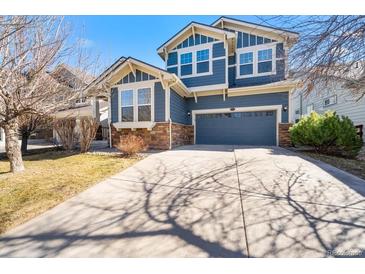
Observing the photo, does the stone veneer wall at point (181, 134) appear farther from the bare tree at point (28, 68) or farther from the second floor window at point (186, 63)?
the bare tree at point (28, 68)

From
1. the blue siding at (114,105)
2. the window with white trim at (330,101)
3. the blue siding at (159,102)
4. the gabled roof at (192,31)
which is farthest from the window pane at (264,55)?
the blue siding at (114,105)

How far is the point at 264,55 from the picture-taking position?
11875 millimetres

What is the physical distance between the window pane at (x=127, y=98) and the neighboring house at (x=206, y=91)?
0.17 feet

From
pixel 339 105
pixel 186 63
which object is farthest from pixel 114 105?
pixel 339 105

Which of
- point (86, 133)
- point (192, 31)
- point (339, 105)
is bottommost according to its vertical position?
point (86, 133)

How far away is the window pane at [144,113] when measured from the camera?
10.2m

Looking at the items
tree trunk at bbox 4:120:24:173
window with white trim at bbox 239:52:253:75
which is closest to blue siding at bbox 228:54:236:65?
window with white trim at bbox 239:52:253:75

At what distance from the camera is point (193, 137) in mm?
12789

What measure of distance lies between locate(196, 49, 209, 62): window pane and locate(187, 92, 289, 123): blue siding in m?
2.31

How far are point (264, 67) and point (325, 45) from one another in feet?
27.4

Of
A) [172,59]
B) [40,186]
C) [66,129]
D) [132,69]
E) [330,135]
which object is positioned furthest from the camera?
[172,59]

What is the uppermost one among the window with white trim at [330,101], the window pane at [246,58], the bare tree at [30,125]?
the window pane at [246,58]

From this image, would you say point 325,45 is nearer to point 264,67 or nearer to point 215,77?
point 215,77
